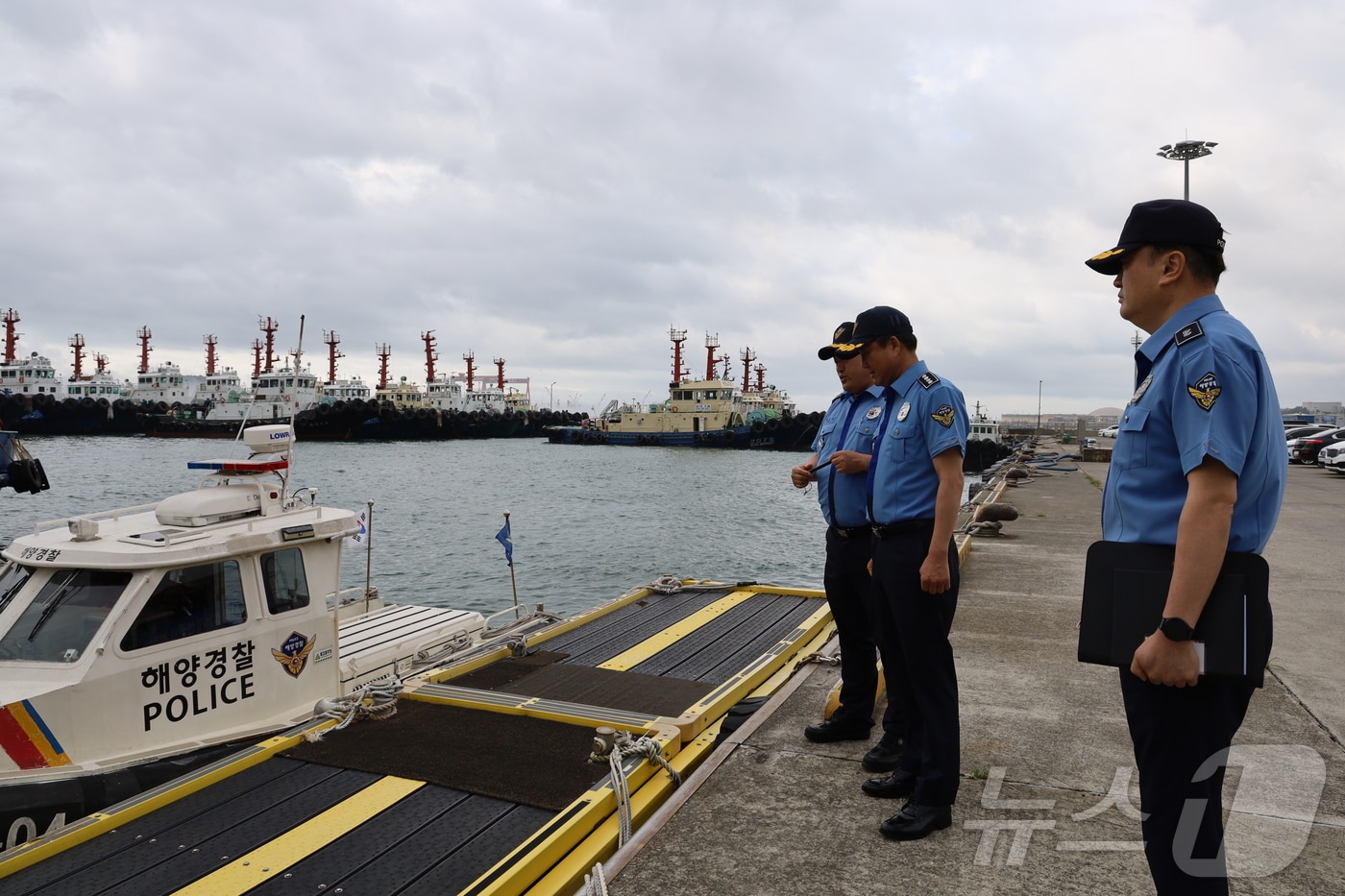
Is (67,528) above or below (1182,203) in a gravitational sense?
below

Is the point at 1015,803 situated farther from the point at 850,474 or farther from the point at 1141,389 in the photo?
the point at 1141,389

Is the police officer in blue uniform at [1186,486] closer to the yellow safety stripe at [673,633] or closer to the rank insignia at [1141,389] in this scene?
the rank insignia at [1141,389]

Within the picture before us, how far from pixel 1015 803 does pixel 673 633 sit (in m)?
3.45

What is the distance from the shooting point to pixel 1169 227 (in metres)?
2.05

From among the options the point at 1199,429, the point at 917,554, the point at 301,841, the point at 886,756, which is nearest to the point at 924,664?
the point at 917,554

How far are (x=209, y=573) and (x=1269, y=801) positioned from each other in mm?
5367

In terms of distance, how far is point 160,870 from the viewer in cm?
296

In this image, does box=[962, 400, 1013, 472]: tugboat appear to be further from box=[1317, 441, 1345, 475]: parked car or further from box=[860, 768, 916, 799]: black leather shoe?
box=[860, 768, 916, 799]: black leather shoe

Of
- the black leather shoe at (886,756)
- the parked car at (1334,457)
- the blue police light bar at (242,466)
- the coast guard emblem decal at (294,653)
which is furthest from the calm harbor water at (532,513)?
the parked car at (1334,457)

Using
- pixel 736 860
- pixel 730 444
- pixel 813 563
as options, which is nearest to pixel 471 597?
pixel 813 563

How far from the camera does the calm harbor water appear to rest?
57.7ft

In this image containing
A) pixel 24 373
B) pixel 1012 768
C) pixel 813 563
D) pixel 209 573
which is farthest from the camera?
pixel 24 373

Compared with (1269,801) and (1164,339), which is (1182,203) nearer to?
(1164,339)

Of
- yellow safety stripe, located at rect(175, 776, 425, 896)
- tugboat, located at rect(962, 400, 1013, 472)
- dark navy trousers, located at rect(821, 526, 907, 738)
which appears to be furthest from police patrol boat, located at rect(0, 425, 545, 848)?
tugboat, located at rect(962, 400, 1013, 472)
